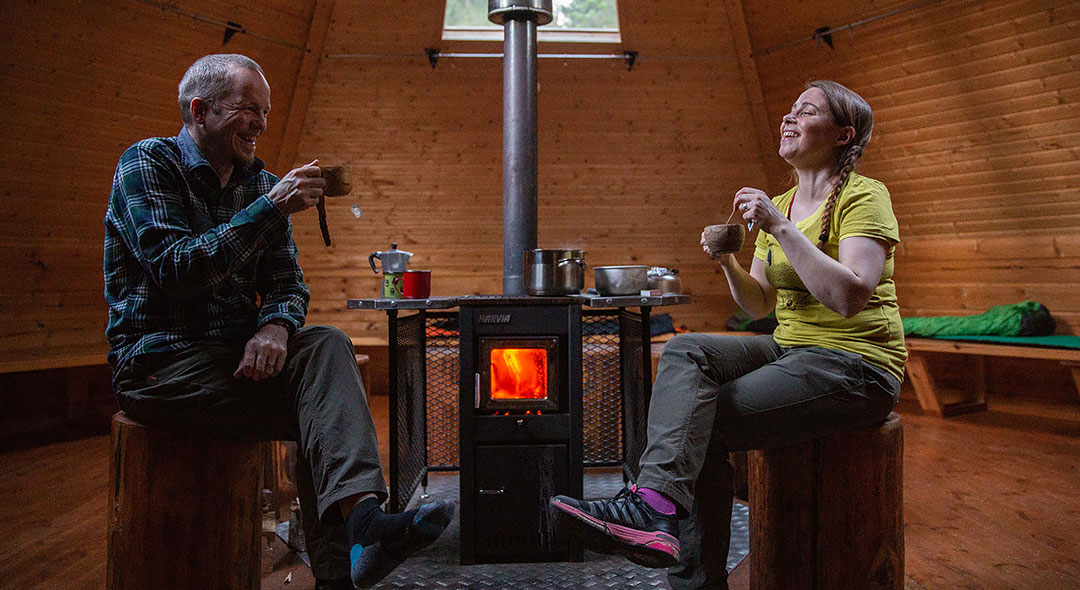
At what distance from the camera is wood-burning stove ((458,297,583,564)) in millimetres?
2420

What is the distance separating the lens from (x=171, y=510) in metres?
Result: 1.57

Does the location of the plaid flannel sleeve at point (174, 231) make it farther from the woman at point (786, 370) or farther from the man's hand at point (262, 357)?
the woman at point (786, 370)

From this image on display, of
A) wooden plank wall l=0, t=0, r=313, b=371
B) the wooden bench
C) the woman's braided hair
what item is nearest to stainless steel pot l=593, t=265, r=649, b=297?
the woman's braided hair

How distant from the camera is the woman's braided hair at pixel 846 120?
5.79 ft

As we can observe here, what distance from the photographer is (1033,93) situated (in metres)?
4.10

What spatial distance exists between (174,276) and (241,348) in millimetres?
244

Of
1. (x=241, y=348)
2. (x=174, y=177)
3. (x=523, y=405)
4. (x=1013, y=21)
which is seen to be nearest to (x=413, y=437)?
(x=523, y=405)

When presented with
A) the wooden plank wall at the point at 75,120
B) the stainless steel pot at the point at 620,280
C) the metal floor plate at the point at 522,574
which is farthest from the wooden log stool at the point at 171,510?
the wooden plank wall at the point at 75,120

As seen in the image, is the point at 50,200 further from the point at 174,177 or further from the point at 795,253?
the point at 795,253

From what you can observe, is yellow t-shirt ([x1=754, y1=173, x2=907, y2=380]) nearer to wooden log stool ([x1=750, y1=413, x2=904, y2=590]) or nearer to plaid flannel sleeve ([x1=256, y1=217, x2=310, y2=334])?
wooden log stool ([x1=750, y1=413, x2=904, y2=590])

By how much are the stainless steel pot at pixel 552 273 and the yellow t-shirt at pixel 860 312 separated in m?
0.87

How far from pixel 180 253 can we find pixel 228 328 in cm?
25

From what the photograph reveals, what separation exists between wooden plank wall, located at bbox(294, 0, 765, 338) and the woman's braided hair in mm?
3404

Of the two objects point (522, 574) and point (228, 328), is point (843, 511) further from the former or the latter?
point (228, 328)
